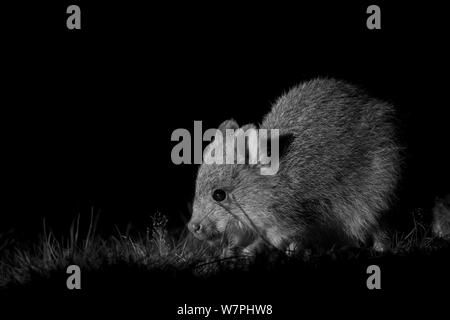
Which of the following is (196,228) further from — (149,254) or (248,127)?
(248,127)

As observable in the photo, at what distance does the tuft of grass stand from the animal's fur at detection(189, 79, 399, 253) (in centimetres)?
32

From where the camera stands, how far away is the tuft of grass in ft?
17.6

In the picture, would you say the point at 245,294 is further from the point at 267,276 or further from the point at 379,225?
the point at 379,225

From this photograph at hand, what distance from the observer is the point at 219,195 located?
6902 mm

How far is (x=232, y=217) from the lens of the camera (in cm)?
683

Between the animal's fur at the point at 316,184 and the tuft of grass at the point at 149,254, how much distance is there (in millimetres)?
316

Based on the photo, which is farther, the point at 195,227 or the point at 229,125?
the point at 229,125

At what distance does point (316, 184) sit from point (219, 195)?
39.0 inches

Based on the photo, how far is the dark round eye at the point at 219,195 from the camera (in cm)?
689

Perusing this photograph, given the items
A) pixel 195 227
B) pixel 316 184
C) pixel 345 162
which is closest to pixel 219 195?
pixel 195 227

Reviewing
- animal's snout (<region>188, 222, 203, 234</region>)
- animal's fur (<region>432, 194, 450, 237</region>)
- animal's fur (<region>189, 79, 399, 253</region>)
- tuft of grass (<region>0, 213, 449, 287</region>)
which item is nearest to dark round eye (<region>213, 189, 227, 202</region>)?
animal's fur (<region>189, 79, 399, 253</region>)

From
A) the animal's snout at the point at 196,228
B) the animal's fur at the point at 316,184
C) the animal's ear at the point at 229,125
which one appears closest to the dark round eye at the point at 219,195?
the animal's fur at the point at 316,184

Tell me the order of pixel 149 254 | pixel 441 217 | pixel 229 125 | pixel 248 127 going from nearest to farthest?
1. pixel 149 254
2. pixel 441 217
3. pixel 248 127
4. pixel 229 125

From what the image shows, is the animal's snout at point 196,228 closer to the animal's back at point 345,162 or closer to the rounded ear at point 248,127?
the animal's back at point 345,162
